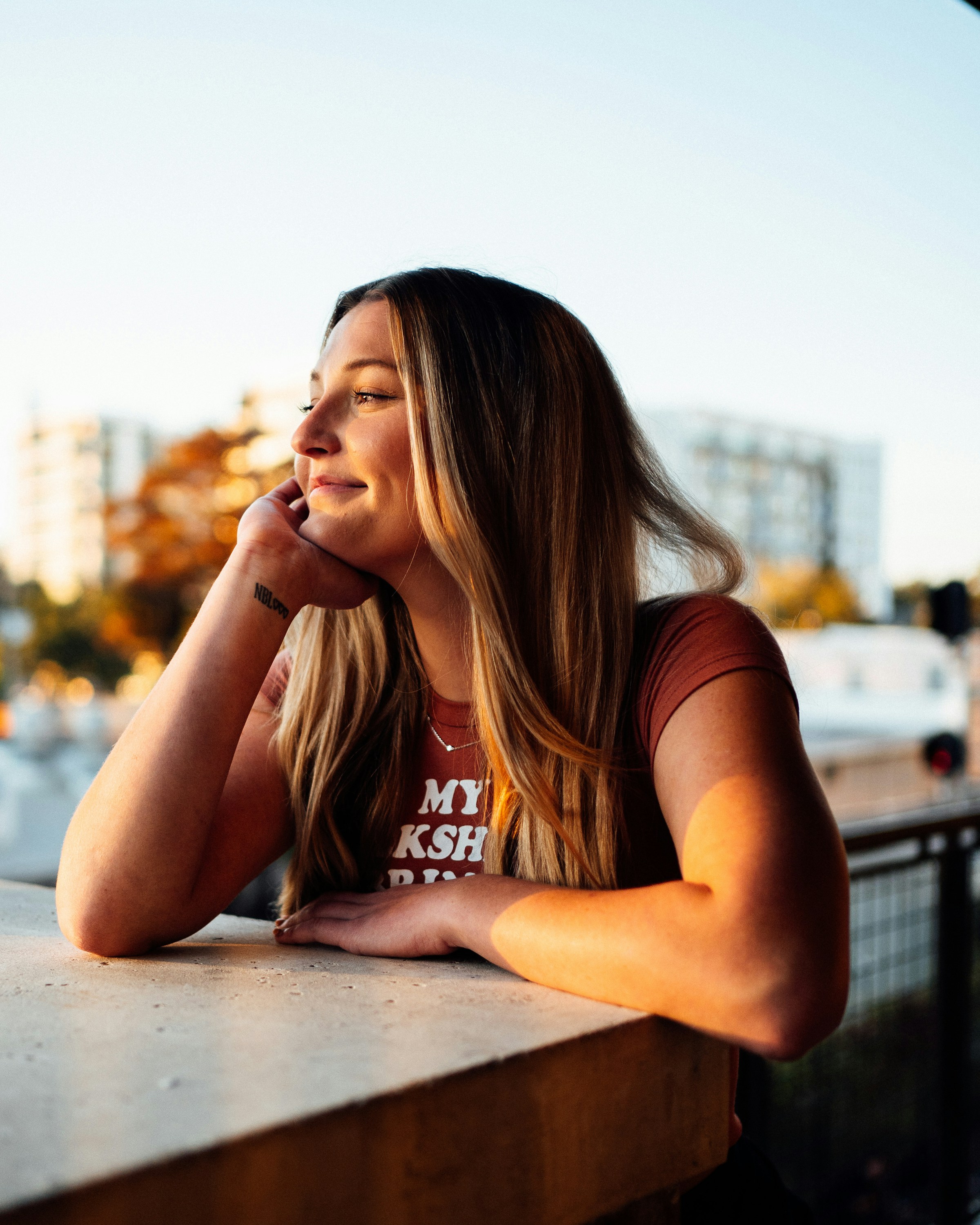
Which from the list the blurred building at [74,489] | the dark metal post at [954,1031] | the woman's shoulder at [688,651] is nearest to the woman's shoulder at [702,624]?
the woman's shoulder at [688,651]

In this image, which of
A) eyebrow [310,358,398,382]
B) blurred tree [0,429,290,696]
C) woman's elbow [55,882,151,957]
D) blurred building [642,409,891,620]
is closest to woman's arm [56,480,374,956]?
woman's elbow [55,882,151,957]

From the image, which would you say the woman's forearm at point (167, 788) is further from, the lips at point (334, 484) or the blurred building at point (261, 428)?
the blurred building at point (261, 428)

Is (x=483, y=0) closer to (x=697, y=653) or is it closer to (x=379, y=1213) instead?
(x=697, y=653)

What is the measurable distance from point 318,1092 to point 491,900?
0.39 meters

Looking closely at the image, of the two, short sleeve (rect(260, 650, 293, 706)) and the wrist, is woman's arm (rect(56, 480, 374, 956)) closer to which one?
the wrist

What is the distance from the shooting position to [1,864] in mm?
8031

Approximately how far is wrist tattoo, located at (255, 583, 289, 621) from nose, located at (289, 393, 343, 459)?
192 mm

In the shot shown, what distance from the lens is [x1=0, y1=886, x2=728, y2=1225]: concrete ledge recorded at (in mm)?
605

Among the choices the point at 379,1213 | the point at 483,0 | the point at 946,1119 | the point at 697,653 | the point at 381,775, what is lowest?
the point at 946,1119

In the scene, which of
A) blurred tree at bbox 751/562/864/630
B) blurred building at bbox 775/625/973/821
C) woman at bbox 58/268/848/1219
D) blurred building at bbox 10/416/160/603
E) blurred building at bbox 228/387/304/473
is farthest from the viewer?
blurred tree at bbox 751/562/864/630

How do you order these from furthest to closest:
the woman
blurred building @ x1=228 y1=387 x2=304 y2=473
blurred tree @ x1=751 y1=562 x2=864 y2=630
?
1. blurred tree @ x1=751 y1=562 x2=864 y2=630
2. blurred building @ x1=228 y1=387 x2=304 y2=473
3. the woman

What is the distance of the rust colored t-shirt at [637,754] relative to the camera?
1154 mm

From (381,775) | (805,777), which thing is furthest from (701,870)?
(381,775)

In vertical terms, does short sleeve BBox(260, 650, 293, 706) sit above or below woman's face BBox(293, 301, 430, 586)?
below
